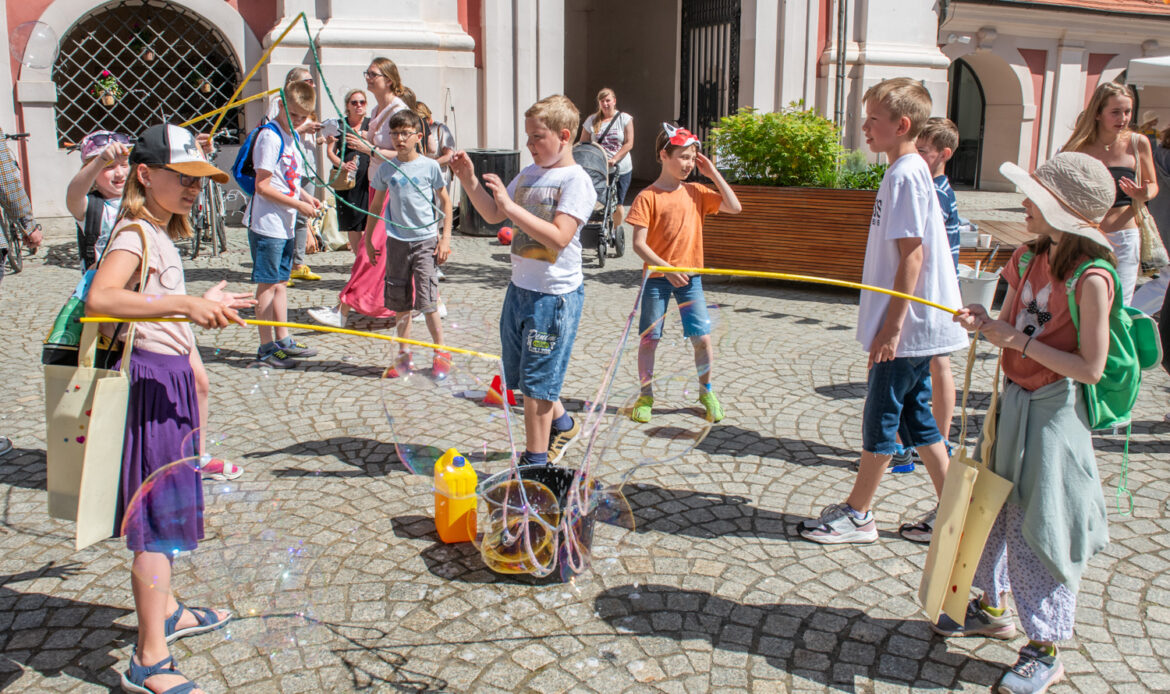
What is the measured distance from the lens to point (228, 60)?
11648mm

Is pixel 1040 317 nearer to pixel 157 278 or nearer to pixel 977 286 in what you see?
pixel 157 278

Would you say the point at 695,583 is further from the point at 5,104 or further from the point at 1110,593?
the point at 5,104

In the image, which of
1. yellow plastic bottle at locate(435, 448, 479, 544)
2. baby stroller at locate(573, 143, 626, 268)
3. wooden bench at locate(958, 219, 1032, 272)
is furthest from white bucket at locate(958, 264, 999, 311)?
baby stroller at locate(573, 143, 626, 268)

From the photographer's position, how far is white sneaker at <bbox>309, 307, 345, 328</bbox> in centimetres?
709

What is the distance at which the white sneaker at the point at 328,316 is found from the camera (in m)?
7.09

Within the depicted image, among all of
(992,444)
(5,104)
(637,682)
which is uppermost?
(5,104)

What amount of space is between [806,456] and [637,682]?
2162 mm

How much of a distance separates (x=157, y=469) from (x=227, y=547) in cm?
36

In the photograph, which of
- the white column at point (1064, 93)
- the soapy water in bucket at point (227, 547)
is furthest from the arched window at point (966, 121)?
the soapy water in bucket at point (227, 547)

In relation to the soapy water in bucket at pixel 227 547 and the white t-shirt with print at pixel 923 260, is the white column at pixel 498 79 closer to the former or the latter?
the white t-shirt with print at pixel 923 260

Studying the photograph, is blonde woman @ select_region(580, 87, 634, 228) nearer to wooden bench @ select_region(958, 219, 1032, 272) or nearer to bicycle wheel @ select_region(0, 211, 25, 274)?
wooden bench @ select_region(958, 219, 1032, 272)

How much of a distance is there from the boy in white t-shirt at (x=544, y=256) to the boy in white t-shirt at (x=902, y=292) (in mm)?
1152

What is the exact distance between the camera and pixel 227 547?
9.45 ft

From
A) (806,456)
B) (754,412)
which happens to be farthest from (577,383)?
(806,456)
